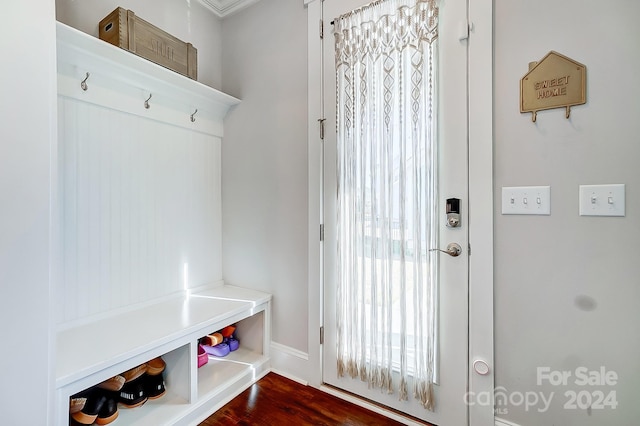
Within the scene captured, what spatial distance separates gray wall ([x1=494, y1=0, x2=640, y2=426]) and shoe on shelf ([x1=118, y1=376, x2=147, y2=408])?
1857mm

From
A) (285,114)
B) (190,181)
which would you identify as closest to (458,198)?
(285,114)

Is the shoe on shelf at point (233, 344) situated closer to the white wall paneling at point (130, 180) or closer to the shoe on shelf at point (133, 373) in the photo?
the white wall paneling at point (130, 180)

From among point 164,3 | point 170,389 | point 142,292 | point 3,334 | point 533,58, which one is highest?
point 164,3

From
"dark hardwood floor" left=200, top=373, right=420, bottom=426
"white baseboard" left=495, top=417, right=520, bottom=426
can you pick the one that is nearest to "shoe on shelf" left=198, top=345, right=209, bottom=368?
"dark hardwood floor" left=200, top=373, right=420, bottom=426

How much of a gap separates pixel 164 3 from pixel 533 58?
7.60ft

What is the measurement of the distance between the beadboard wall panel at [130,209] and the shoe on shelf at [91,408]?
0.41 metres

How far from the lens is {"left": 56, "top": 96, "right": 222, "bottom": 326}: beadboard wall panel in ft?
5.08

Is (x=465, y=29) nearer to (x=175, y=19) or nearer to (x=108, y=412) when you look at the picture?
(x=175, y=19)

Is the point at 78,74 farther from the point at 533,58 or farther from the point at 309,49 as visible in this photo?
the point at 533,58

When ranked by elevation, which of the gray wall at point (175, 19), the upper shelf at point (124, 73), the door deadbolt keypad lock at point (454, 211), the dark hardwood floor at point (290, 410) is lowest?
the dark hardwood floor at point (290, 410)

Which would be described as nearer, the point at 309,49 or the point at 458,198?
the point at 458,198

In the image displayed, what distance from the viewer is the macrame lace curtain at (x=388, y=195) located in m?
1.47

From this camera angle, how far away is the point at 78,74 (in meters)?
1.53

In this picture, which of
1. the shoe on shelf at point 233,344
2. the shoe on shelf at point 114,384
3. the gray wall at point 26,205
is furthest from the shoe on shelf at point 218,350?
the gray wall at point 26,205
